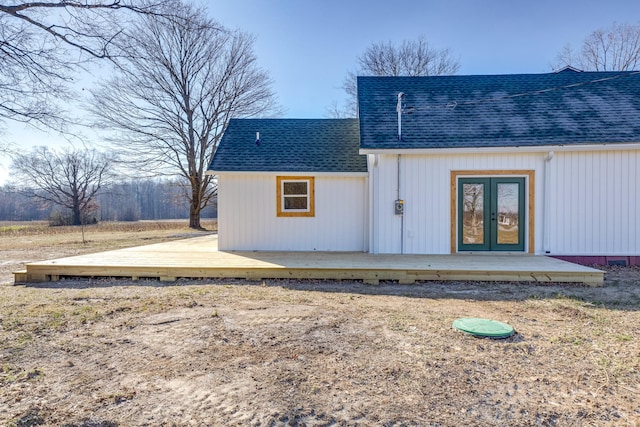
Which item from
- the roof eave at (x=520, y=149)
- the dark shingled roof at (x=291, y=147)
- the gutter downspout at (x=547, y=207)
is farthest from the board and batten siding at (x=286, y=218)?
the gutter downspout at (x=547, y=207)

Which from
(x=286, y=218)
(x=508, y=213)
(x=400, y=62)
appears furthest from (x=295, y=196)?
(x=400, y=62)

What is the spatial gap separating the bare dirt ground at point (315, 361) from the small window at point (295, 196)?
12.4ft

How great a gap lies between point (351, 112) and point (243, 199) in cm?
1730

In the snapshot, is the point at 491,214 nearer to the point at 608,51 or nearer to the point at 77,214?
the point at 608,51

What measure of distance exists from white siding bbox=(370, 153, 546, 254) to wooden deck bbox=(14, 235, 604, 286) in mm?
526

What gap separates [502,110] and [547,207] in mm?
2874

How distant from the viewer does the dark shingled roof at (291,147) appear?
905 cm

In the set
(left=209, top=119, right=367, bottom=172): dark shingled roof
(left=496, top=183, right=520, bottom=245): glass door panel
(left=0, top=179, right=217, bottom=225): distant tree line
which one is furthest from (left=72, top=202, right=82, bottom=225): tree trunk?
(left=496, top=183, right=520, bottom=245): glass door panel

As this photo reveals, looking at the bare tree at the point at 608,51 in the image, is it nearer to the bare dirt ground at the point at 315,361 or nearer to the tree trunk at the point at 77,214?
the bare dirt ground at the point at 315,361

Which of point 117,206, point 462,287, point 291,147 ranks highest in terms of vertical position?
point 291,147

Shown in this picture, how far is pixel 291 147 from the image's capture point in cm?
994

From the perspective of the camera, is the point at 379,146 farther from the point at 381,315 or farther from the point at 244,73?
the point at 244,73

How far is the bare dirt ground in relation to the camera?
7.75 ft

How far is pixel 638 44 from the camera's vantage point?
20.9 metres
